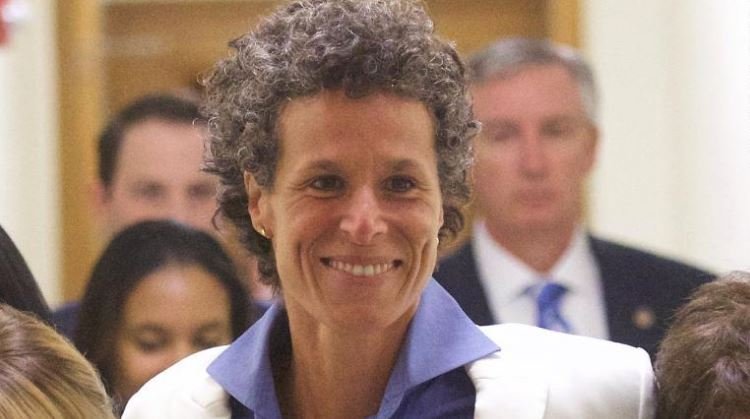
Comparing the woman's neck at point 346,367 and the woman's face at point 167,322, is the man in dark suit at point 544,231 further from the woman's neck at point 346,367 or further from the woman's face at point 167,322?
the woman's neck at point 346,367

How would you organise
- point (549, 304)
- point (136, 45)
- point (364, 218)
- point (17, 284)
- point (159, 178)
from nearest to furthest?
point (364, 218) < point (17, 284) < point (549, 304) < point (159, 178) < point (136, 45)

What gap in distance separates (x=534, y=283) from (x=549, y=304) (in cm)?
5

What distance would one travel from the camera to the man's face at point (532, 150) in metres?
2.75

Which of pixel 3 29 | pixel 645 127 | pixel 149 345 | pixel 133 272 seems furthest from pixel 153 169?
pixel 645 127

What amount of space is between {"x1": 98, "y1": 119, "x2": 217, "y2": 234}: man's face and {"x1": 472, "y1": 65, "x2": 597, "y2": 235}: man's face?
22.1 inches

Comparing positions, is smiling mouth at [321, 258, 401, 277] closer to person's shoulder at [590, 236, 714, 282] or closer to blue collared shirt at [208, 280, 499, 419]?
blue collared shirt at [208, 280, 499, 419]

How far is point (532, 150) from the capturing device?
9.17 ft

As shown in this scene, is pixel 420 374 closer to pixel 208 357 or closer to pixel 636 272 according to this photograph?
pixel 208 357

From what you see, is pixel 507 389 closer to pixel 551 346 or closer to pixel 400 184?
pixel 551 346

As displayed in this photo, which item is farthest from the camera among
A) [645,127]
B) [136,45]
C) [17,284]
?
[136,45]

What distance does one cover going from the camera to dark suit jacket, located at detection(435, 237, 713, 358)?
2.46 m

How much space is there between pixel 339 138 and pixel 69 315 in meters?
1.18

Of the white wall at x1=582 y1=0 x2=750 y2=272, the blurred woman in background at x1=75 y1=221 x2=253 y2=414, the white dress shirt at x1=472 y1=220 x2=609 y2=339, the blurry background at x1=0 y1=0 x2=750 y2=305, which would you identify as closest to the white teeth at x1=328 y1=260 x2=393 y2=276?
the blurred woman in background at x1=75 y1=221 x2=253 y2=414

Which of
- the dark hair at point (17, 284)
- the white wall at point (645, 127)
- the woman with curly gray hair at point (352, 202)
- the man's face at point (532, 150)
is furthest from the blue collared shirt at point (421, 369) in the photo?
the white wall at point (645, 127)
